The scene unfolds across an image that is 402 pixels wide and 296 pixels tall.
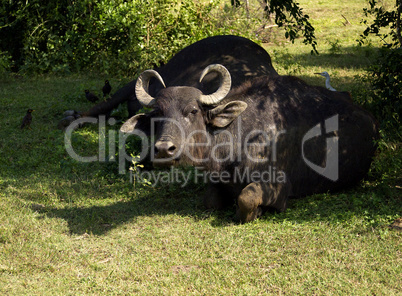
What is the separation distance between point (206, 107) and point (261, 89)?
2.86 ft

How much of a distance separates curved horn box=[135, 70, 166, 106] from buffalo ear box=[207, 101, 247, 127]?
66cm

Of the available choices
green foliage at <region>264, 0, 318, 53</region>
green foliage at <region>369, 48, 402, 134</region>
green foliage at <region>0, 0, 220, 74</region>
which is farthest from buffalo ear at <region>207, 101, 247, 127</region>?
green foliage at <region>0, 0, 220, 74</region>

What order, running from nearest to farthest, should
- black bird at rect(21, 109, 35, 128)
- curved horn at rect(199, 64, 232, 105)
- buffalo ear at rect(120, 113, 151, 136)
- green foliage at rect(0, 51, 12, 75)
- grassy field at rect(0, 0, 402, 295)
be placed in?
grassy field at rect(0, 0, 402, 295) → curved horn at rect(199, 64, 232, 105) → buffalo ear at rect(120, 113, 151, 136) → black bird at rect(21, 109, 35, 128) → green foliage at rect(0, 51, 12, 75)

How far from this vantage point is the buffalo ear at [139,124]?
553 cm

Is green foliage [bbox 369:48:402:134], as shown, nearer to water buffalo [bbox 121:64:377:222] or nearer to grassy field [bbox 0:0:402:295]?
water buffalo [bbox 121:64:377:222]

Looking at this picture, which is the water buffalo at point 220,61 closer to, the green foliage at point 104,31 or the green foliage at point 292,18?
the green foliage at point 292,18

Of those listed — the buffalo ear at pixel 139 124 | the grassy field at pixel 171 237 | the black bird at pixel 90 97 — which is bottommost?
the grassy field at pixel 171 237

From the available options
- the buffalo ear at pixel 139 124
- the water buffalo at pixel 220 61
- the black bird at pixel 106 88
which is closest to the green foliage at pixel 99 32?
the black bird at pixel 106 88

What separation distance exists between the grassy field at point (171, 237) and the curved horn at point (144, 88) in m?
1.24

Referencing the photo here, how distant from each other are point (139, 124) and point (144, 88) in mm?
442

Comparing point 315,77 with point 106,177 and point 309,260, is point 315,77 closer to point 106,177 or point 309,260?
point 106,177

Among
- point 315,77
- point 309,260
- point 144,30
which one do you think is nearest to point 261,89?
point 309,260

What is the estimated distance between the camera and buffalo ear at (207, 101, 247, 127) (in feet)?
18.0

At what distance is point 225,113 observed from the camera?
5.54m
